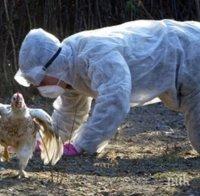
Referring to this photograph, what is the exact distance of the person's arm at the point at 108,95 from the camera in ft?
14.3

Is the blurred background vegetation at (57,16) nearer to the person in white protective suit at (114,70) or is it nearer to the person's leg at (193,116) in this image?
the person in white protective suit at (114,70)

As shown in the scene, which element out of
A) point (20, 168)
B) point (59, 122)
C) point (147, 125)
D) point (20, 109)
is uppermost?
point (20, 109)

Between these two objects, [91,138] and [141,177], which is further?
[91,138]

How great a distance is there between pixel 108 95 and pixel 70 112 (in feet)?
2.81

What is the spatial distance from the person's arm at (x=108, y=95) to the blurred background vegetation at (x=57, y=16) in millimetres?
3690

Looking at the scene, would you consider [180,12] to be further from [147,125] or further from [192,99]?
[192,99]

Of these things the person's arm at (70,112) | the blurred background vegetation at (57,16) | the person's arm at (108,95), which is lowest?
the blurred background vegetation at (57,16)

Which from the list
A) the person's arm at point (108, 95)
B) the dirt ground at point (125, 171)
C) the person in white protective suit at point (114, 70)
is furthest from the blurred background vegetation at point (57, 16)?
the person's arm at point (108, 95)

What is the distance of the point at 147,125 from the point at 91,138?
1.93 m

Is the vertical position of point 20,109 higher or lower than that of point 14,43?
higher

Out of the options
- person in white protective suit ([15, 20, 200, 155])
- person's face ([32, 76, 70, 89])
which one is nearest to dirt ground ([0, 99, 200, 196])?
person in white protective suit ([15, 20, 200, 155])

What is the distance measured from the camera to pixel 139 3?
8305 millimetres

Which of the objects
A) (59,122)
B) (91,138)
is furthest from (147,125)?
(91,138)

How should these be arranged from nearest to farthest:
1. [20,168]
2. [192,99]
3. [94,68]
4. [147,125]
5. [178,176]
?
[20,168] < [178,176] < [94,68] < [192,99] < [147,125]
